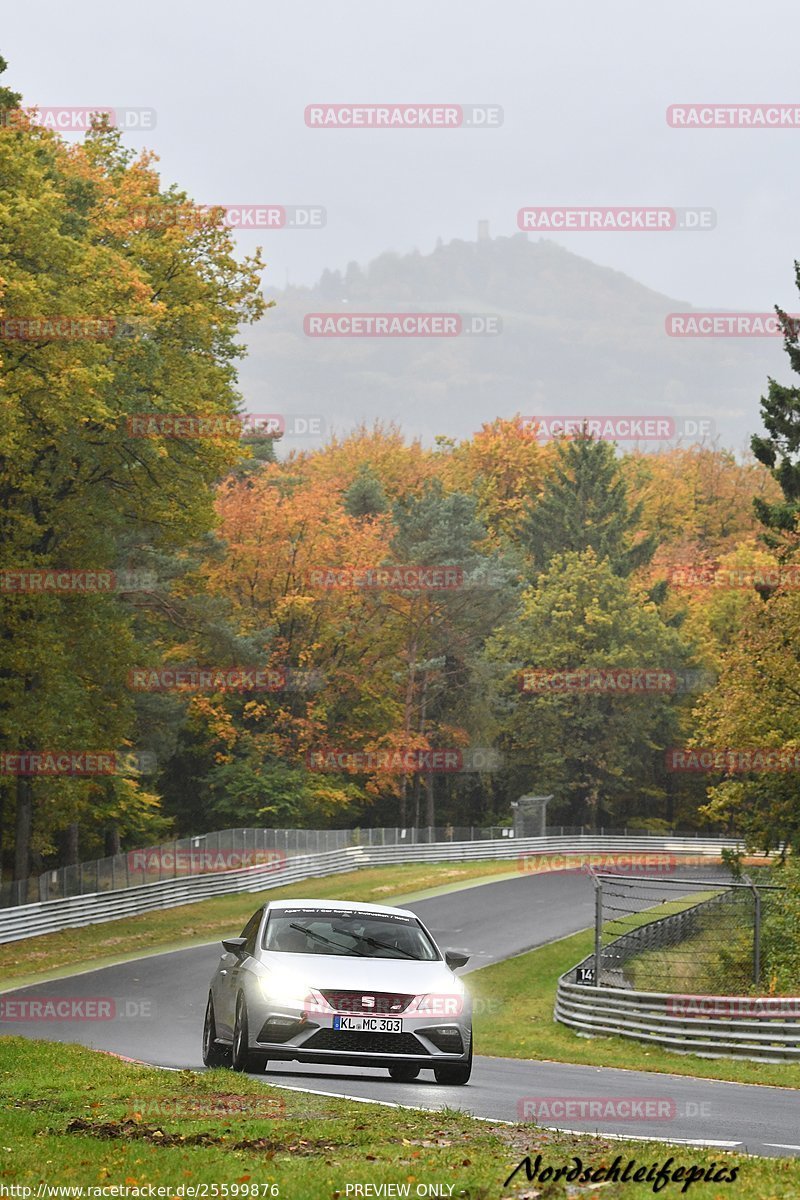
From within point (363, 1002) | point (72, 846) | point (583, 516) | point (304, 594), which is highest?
point (583, 516)

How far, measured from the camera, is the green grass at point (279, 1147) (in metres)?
8.47

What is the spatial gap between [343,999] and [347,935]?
130 cm

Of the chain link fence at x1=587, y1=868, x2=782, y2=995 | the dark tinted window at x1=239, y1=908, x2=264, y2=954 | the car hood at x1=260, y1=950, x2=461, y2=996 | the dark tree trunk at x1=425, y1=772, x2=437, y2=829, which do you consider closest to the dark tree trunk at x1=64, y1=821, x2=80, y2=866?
the chain link fence at x1=587, y1=868, x2=782, y2=995

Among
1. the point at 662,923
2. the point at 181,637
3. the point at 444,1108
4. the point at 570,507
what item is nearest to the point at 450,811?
the point at 570,507

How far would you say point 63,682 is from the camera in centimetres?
3991

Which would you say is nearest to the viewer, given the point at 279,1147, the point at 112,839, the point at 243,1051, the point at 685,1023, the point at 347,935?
the point at 279,1147

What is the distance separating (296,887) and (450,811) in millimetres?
31827

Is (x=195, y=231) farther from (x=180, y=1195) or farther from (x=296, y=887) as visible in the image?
(x=180, y=1195)

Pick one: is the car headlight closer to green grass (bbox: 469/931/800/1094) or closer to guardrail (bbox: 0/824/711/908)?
green grass (bbox: 469/931/800/1094)

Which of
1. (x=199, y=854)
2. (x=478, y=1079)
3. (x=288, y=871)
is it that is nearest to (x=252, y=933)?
(x=478, y=1079)

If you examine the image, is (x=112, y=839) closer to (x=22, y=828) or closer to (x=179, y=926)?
(x=179, y=926)

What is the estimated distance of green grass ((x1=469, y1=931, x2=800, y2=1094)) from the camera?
2109cm

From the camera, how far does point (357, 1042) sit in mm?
14039

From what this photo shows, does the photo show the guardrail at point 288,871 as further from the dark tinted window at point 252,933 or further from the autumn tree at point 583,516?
the dark tinted window at point 252,933
